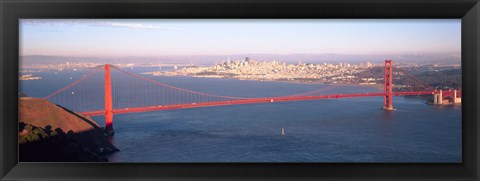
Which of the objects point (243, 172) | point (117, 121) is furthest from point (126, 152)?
point (243, 172)

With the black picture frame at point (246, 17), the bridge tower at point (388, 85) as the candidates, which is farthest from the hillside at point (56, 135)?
the bridge tower at point (388, 85)

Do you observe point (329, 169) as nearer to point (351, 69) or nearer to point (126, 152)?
point (351, 69)

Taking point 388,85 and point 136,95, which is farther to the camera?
point 136,95

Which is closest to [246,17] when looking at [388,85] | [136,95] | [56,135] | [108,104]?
[56,135]

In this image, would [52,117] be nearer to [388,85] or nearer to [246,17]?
[246,17]

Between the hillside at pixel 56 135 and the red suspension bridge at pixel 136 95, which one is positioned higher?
the red suspension bridge at pixel 136 95

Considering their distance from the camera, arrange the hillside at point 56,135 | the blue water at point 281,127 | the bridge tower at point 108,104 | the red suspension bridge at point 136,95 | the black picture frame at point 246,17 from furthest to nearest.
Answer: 1. the bridge tower at point 108,104
2. the red suspension bridge at point 136,95
3. the blue water at point 281,127
4. the hillside at point 56,135
5. the black picture frame at point 246,17

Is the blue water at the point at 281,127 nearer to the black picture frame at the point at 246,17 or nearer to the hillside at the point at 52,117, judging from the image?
the hillside at the point at 52,117
